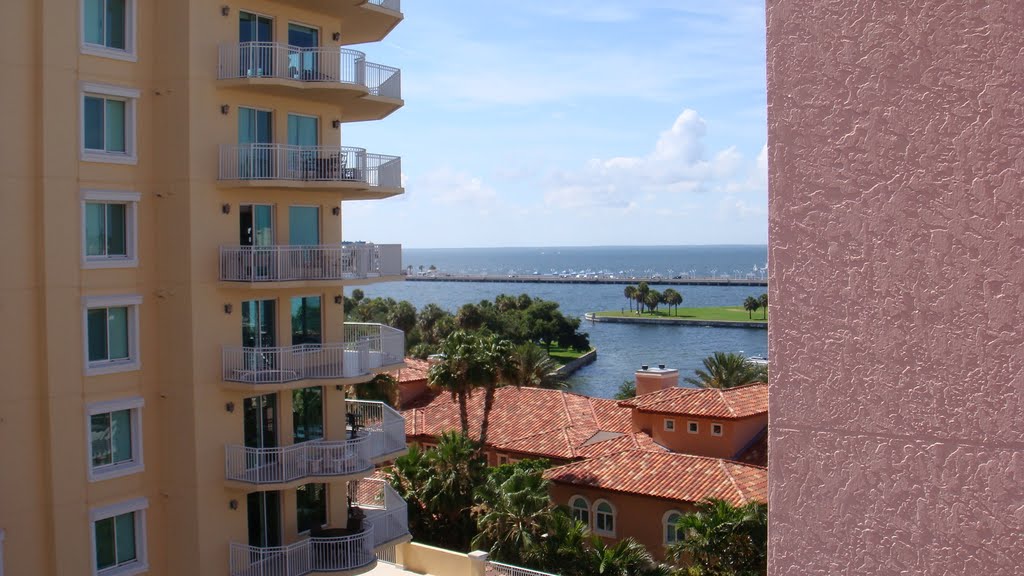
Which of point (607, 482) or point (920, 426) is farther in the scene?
point (607, 482)

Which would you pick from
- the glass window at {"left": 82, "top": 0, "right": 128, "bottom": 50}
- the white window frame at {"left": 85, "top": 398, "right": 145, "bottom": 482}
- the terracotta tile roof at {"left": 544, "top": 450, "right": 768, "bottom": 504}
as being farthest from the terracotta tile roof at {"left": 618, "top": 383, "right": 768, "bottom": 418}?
the glass window at {"left": 82, "top": 0, "right": 128, "bottom": 50}

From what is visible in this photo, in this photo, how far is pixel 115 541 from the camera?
20.8 meters

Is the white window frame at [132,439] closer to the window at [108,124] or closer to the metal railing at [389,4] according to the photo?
the window at [108,124]

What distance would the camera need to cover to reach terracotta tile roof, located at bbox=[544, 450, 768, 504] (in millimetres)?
34031

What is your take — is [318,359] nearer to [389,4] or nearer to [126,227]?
[126,227]

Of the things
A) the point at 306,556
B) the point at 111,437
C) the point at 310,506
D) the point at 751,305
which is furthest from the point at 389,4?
the point at 751,305

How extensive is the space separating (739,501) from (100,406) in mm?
20936

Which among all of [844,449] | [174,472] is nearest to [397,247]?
[174,472]

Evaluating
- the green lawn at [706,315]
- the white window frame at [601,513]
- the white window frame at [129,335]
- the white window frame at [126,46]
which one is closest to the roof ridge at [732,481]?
the white window frame at [601,513]

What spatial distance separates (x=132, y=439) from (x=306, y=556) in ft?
15.5

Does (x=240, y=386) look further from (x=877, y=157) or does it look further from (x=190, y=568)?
(x=877, y=157)

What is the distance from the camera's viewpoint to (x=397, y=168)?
24.6 metres

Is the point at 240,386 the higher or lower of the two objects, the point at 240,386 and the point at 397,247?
the lower

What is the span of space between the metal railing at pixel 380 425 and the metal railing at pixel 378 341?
59.2 inches
